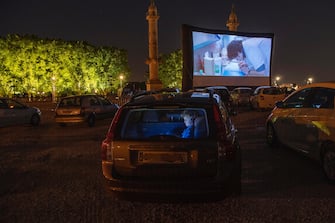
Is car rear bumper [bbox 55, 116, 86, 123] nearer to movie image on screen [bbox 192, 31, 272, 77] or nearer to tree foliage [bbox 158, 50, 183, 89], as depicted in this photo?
movie image on screen [bbox 192, 31, 272, 77]

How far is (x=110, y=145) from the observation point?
4496 mm

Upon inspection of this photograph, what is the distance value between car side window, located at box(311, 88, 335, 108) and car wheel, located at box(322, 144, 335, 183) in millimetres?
738

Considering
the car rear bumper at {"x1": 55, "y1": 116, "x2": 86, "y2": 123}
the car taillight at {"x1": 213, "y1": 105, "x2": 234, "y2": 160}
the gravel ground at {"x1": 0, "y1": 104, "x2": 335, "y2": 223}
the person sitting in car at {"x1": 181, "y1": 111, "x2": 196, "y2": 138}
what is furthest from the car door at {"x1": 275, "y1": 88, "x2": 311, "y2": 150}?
the car rear bumper at {"x1": 55, "y1": 116, "x2": 86, "y2": 123}

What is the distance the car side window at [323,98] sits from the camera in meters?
6.27

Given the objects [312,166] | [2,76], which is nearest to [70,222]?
[312,166]

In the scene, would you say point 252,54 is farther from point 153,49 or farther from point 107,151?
point 107,151

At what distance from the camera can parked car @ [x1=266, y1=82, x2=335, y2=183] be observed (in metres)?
6.02

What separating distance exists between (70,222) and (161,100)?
1867 mm

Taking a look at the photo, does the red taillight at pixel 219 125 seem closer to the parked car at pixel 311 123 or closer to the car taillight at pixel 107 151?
the car taillight at pixel 107 151

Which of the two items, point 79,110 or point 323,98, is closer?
point 323,98

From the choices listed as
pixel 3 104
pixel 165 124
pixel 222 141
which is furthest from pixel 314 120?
pixel 3 104

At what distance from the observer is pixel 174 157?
14.1 feet

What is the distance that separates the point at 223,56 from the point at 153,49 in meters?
17.5

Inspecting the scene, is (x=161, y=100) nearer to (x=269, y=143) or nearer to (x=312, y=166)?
(x=312, y=166)
